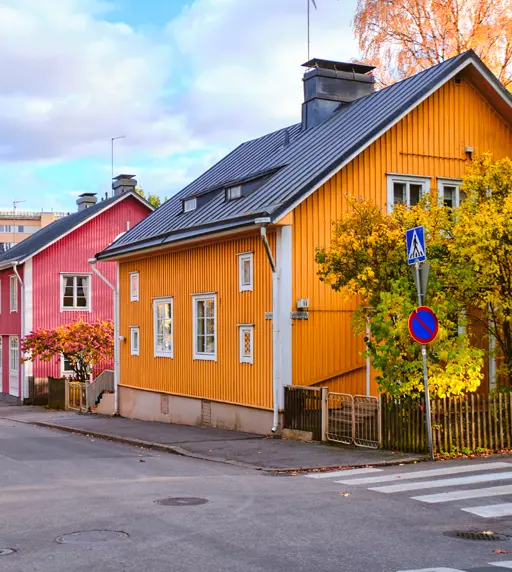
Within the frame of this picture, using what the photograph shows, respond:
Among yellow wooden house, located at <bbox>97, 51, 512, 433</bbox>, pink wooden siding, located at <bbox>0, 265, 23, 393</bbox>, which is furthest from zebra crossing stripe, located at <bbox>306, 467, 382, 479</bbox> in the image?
pink wooden siding, located at <bbox>0, 265, 23, 393</bbox>

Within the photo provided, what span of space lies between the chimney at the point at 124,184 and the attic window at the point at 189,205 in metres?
18.3

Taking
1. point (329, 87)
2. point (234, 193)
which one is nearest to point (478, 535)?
point (234, 193)

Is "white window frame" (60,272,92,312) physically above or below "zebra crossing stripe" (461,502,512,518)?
above

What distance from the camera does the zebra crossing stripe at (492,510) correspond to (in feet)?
33.0

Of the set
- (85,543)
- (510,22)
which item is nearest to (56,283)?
(510,22)

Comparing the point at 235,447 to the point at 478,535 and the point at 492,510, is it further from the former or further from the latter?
the point at 478,535

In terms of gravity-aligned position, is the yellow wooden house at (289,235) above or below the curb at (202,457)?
above

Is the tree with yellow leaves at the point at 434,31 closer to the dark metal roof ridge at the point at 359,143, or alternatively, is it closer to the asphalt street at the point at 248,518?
the dark metal roof ridge at the point at 359,143

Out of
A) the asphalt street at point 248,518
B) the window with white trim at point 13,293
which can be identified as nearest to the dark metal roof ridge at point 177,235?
the asphalt street at point 248,518

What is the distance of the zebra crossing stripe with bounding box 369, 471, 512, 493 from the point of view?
11789 mm

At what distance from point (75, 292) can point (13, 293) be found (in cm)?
330

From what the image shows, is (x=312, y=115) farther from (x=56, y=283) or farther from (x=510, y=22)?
(x=56, y=283)

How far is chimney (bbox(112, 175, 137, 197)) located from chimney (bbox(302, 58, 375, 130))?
64.5ft

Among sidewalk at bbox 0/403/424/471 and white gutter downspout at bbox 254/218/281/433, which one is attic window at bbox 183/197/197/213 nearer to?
sidewalk at bbox 0/403/424/471
